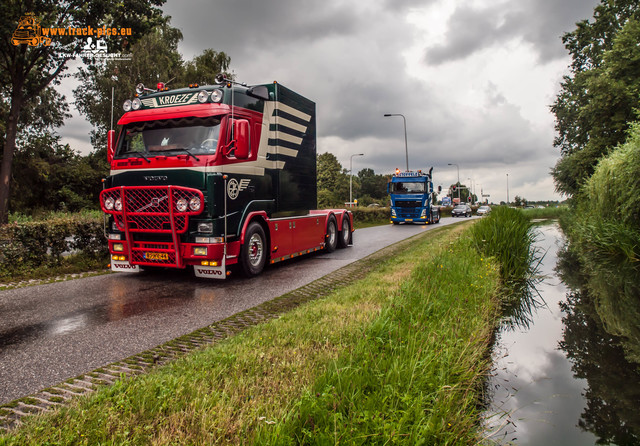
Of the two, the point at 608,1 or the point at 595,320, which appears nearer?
the point at 595,320

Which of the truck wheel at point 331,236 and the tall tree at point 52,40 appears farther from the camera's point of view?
the tall tree at point 52,40

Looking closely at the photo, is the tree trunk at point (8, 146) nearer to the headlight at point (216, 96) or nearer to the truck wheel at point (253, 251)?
the truck wheel at point (253, 251)

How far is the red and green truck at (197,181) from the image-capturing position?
7.32m

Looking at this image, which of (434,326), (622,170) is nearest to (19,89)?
(434,326)

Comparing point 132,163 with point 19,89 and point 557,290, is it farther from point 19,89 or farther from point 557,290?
point 19,89

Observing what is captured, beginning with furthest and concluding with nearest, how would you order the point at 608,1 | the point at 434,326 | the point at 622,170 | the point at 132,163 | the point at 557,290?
1. the point at 608,1
2. the point at 622,170
3. the point at 557,290
4. the point at 132,163
5. the point at 434,326

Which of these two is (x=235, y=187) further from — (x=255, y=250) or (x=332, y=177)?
(x=332, y=177)

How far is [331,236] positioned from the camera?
42.8 feet

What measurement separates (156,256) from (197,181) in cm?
154

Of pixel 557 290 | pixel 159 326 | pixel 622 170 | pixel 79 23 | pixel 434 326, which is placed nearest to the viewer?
pixel 434 326

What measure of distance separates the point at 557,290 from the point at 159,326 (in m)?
8.03

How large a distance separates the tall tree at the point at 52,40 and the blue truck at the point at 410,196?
1615cm

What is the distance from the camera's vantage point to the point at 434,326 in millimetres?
4320

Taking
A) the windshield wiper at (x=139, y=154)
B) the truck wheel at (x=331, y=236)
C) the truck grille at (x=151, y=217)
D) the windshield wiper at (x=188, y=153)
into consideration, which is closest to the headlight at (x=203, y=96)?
the windshield wiper at (x=188, y=153)
